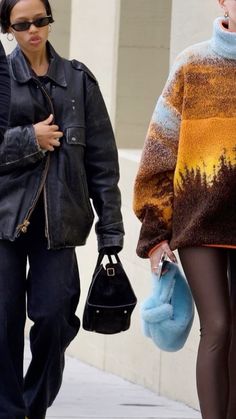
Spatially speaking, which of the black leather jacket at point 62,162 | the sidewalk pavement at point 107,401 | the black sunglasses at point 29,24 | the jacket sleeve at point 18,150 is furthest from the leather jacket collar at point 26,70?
the sidewalk pavement at point 107,401

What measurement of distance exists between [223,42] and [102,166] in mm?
1078

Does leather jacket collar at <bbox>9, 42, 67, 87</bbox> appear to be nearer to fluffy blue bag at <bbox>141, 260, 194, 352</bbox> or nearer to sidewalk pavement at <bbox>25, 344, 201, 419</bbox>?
fluffy blue bag at <bbox>141, 260, 194, 352</bbox>

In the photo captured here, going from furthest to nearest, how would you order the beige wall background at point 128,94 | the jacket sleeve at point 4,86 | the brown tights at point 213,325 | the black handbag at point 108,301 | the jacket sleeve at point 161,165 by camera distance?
1. the beige wall background at point 128,94
2. the black handbag at point 108,301
3. the jacket sleeve at point 161,165
4. the brown tights at point 213,325
5. the jacket sleeve at point 4,86

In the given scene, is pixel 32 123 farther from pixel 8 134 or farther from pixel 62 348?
pixel 62 348

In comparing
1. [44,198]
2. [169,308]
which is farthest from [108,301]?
[169,308]

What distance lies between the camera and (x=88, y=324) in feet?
20.6

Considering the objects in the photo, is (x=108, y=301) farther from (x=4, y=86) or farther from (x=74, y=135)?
(x=4, y=86)

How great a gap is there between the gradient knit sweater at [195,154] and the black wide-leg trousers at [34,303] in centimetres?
65

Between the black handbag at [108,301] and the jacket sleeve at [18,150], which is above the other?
the jacket sleeve at [18,150]

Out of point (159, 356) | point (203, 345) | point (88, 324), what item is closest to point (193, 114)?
point (203, 345)

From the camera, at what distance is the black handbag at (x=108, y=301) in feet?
20.6

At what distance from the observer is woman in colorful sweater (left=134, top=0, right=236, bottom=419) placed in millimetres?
5332

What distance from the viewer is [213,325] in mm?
5320

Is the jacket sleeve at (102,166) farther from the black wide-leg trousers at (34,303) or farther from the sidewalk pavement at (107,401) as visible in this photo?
the sidewalk pavement at (107,401)
